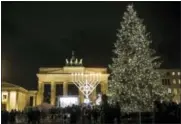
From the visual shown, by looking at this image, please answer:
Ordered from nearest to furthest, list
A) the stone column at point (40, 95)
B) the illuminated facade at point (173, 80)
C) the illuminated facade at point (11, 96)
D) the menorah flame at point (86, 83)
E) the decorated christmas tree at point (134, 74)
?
the decorated christmas tree at point (134, 74) < the menorah flame at point (86, 83) < the illuminated facade at point (11, 96) < the stone column at point (40, 95) < the illuminated facade at point (173, 80)

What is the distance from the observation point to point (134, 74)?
97.5ft

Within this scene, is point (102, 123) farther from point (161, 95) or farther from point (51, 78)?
point (51, 78)

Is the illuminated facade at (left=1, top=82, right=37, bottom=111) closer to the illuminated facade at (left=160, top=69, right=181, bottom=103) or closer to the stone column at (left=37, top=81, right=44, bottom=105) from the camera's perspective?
the stone column at (left=37, top=81, right=44, bottom=105)

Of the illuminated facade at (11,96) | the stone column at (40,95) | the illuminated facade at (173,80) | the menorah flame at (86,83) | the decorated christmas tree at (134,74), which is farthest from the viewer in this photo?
the illuminated facade at (173,80)

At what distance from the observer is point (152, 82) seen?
1171 inches

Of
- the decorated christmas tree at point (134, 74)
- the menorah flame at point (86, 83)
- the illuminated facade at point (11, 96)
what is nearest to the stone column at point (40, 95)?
the illuminated facade at point (11, 96)

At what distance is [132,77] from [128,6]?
22.6 ft

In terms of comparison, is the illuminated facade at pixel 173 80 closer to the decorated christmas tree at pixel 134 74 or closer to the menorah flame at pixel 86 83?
the menorah flame at pixel 86 83

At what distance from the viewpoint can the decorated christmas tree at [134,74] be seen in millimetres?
29500

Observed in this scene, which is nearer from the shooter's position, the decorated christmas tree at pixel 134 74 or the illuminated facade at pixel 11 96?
the decorated christmas tree at pixel 134 74

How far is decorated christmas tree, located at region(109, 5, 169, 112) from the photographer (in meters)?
29.5

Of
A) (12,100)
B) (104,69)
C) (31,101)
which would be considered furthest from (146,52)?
(31,101)

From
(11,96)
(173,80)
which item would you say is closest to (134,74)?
(11,96)

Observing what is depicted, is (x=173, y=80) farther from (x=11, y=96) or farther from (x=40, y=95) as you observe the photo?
(x=11, y=96)
